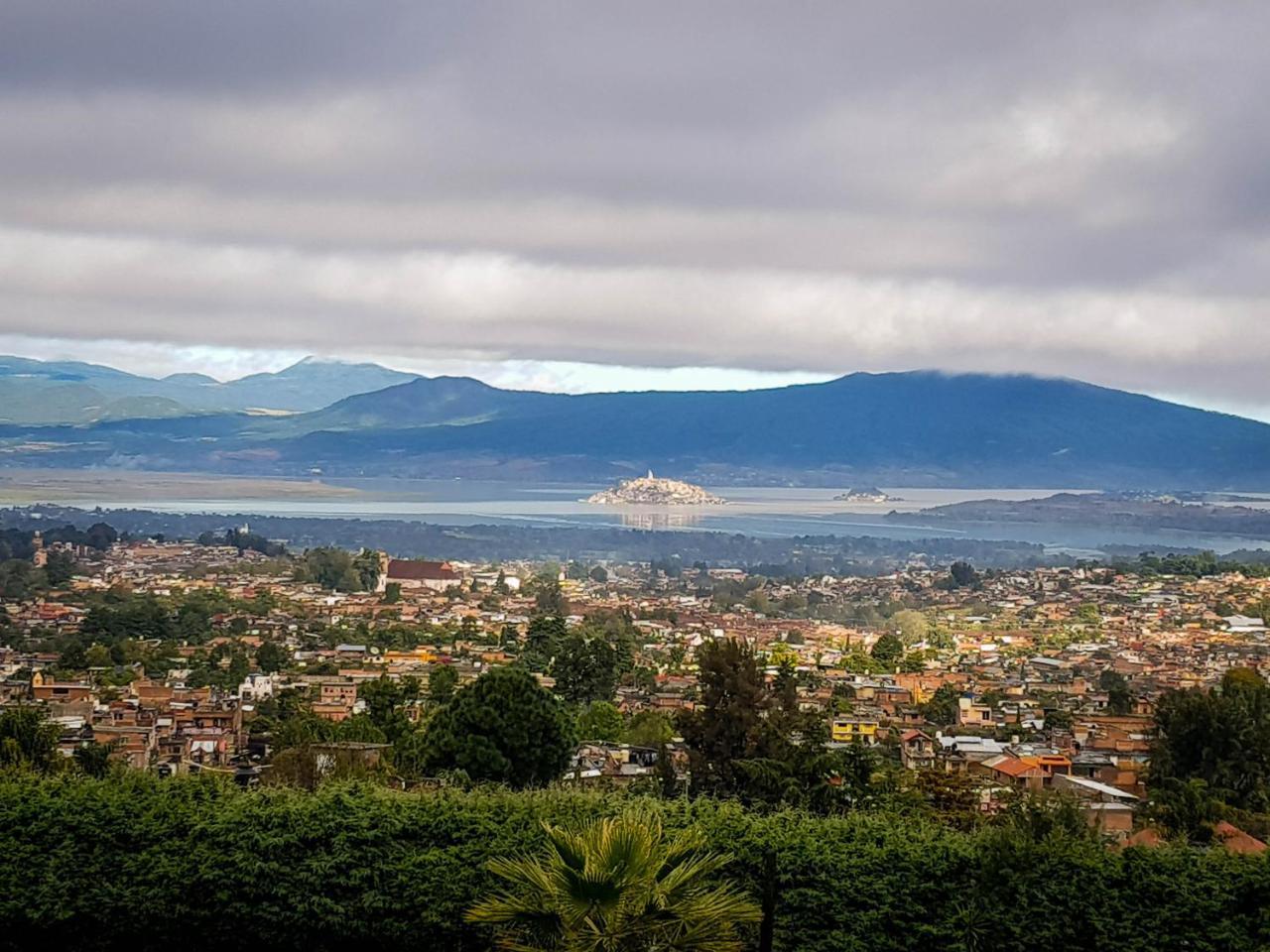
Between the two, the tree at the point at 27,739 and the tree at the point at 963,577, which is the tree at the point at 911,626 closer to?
the tree at the point at 963,577

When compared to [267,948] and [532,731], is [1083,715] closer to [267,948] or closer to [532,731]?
[532,731]

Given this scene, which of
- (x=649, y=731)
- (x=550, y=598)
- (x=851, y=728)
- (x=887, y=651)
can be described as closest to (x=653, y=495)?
(x=550, y=598)

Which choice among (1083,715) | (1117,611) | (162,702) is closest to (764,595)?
(1117,611)

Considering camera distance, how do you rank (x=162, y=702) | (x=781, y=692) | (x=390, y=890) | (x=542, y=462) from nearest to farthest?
(x=390, y=890) < (x=781, y=692) < (x=162, y=702) < (x=542, y=462)

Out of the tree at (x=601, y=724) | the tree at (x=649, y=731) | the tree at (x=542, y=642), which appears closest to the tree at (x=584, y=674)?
the tree at (x=542, y=642)

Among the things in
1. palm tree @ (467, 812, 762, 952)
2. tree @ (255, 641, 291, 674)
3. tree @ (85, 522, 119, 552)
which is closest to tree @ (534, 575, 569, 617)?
tree @ (255, 641, 291, 674)

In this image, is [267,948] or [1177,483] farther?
[1177,483]

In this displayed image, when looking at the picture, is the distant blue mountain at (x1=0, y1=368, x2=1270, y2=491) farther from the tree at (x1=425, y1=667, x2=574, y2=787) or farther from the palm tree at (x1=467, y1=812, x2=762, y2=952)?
the palm tree at (x1=467, y1=812, x2=762, y2=952)
